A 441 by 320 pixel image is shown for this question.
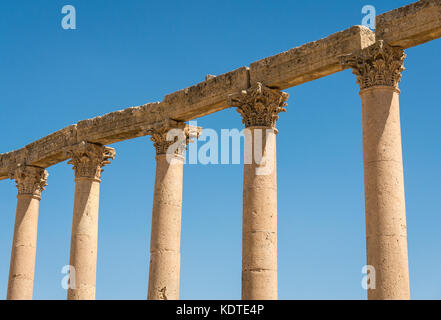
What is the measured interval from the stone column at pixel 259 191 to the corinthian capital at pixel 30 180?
1799 cm

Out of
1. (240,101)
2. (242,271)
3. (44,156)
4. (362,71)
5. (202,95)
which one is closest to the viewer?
(362,71)

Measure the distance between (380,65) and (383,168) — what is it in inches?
170

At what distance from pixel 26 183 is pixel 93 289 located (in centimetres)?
985

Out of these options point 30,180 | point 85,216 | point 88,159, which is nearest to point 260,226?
point 85,216

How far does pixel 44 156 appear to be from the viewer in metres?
44.8

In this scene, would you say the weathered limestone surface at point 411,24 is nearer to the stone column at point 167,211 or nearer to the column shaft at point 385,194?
the column shaft at point 385,194

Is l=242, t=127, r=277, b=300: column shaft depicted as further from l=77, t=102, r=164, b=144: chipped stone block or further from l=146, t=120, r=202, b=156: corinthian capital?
l=77, t=102, r=164, b=144: chipped stone block

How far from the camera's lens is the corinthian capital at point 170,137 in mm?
37469

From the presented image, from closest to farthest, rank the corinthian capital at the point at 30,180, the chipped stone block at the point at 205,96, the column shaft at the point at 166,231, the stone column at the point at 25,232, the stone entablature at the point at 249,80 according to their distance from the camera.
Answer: the stone entablature at the point at 249,80
the chipped stone block at the point at 205,96
the column shaft at the point at 166,231
the stone column at the point at 25,232
the corinthian capital at the point at 30,180

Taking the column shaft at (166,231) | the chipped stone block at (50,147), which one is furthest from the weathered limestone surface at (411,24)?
the chipped stone block at (50,147)

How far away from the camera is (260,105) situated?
32906mm

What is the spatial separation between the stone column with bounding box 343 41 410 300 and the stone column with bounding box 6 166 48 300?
24.7 metres
